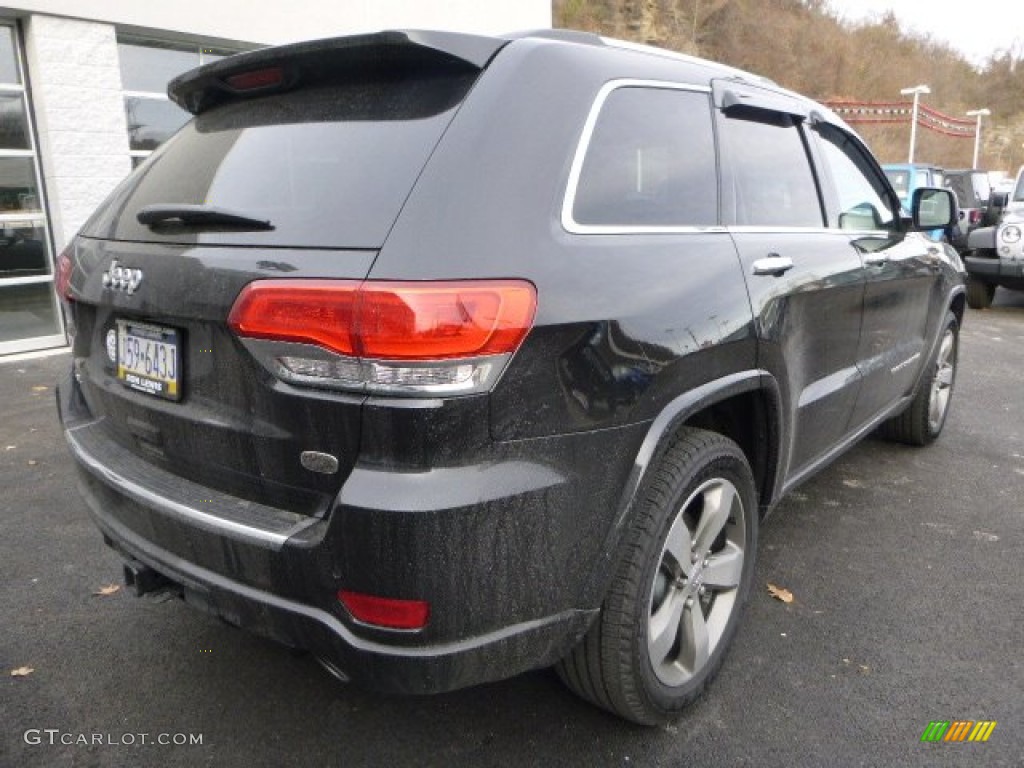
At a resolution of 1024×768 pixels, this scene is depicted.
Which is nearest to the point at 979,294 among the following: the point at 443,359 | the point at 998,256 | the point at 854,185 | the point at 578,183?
the point at 998,256

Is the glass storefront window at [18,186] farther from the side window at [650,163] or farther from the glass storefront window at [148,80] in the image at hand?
the side window at [650,163]

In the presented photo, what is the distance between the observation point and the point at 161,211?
2010 mm

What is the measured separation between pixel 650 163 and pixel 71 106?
6869mm

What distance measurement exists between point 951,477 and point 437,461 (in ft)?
12.2

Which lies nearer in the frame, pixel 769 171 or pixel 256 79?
pixel 256 79

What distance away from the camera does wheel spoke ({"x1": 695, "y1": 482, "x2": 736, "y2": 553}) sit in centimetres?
234

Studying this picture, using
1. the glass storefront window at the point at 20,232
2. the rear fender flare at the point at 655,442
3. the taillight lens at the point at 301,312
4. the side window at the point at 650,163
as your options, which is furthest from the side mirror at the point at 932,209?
the glass storefront window at the point at 20,232

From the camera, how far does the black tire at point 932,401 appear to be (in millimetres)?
4523

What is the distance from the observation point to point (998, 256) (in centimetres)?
997

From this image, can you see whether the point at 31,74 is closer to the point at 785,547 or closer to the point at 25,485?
the point at 25,485

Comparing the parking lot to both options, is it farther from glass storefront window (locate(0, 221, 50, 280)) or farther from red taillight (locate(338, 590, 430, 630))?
glass storefront window (locate(0, 221, 50, 280))

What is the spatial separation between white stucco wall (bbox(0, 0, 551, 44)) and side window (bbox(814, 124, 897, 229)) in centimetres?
384

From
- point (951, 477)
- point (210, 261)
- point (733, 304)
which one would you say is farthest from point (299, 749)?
point (951, 477)

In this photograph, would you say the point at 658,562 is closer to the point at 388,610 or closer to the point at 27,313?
the point at 388,610
